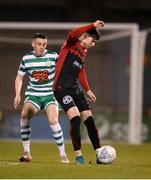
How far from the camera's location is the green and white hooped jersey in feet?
32.5

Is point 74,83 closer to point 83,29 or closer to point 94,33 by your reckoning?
point 94,33

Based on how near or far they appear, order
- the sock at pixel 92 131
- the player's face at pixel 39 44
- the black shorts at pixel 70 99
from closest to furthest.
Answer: the black shorts at pixel 70 99 → the sock at pixel 92 131 → the player's face at pixel 39 44

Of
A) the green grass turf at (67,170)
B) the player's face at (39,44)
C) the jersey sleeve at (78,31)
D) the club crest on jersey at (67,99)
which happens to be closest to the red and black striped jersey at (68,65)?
the club crest on jersey at (67,99)

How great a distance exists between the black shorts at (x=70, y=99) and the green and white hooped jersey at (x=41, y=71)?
375 millimetres

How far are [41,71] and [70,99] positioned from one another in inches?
26.2

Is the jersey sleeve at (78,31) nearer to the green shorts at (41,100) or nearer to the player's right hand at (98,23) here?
the player's right hand at (98,23)

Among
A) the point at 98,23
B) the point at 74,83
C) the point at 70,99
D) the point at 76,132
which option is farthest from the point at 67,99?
the point at 98,23

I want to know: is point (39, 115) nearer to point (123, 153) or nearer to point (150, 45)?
point (150, 45)

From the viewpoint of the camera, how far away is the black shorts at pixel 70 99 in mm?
9445

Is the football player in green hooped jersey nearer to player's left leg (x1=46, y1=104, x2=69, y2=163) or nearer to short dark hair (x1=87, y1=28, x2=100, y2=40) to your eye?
player's left leg (x1=46, y1=104, x2=69, y2=163)

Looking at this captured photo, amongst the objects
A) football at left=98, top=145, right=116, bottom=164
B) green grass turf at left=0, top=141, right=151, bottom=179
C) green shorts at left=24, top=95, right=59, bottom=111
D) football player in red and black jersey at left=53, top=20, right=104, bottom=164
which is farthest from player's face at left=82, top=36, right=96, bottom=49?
green grass turf at left=0, top=141, right=151, bottom=179

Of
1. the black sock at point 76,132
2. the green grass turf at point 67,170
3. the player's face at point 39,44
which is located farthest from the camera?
the player's face at point 39,44

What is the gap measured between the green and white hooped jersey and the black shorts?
1.23 ft
